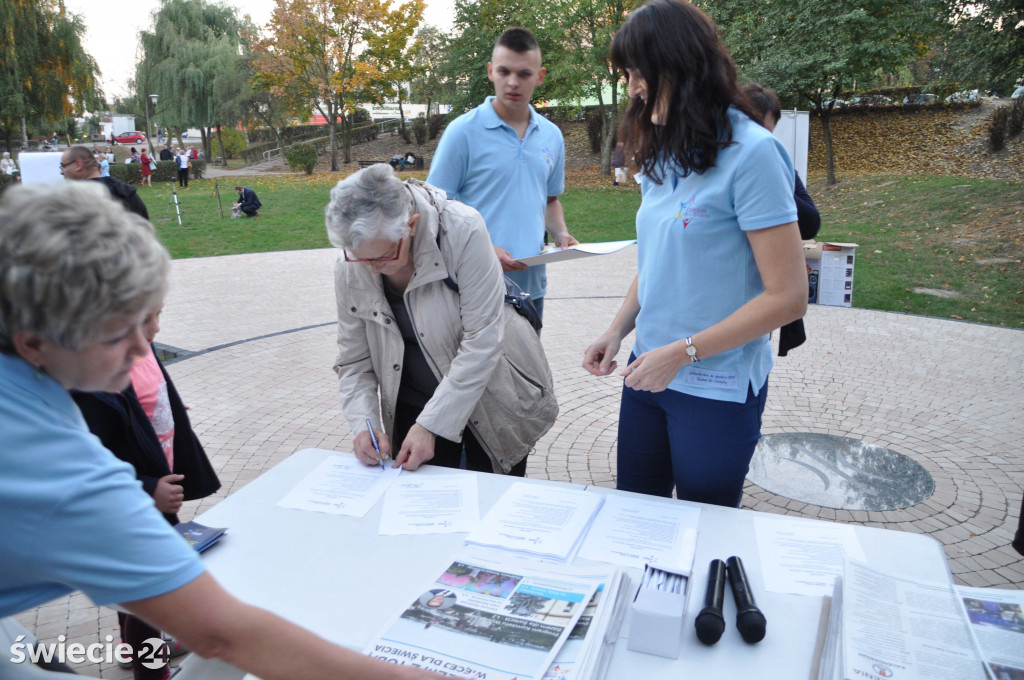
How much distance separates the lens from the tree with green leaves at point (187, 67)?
34938mm

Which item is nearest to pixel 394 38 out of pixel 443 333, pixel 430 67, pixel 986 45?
pixel 430 67

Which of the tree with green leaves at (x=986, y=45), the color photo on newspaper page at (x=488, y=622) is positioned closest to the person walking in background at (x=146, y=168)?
the tree with green leaves at (x=986, y=45)

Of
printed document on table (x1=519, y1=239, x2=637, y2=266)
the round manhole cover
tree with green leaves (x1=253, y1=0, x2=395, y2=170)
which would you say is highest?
tree with green leaves (x1=253, y1=0, x2=395, y2=170)

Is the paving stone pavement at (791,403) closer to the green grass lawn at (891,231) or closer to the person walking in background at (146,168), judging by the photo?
the green grass lawn at (891,231)

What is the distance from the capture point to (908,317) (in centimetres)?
716

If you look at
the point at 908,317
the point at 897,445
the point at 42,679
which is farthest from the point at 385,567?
the point at 908,317

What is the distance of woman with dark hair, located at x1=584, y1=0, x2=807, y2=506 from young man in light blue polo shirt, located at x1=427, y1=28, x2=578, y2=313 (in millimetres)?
1449

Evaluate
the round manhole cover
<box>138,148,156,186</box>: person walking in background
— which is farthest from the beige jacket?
<box>138,148,156,186</box>: person walking in background

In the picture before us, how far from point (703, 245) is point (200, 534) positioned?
1.46 meters

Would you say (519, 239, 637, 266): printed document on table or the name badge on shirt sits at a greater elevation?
(519, 239, 637, 266): printed document on table

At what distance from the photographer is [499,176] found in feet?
11.2

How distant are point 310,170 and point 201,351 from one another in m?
26.4

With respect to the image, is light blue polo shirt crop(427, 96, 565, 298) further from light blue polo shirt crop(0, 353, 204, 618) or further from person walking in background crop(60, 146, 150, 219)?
person walking in background crop(60, 146, 150, 219)

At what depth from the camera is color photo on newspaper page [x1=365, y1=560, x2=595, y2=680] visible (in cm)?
127
